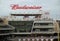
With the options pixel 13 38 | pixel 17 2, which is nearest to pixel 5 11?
pixel 17 2

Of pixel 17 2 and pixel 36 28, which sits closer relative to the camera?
pixel 17 2

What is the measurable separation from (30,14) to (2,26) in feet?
1.75

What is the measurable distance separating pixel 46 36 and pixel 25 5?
2.27 feet

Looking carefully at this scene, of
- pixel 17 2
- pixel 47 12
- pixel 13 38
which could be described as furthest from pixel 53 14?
pixel 13 38

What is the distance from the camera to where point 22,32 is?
3395mm

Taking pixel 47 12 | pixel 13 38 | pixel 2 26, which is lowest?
pixel 13 38

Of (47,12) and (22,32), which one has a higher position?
(47,12)

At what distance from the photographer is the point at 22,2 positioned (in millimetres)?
3131

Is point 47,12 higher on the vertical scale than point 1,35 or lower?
higher

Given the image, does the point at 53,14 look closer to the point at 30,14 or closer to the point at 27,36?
the point at 30,14

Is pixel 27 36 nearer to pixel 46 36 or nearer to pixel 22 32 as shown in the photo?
pixel 22 32

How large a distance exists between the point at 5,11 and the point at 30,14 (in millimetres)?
437

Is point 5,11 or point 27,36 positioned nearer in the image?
point 5,11

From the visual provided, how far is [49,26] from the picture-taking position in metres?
3.38
